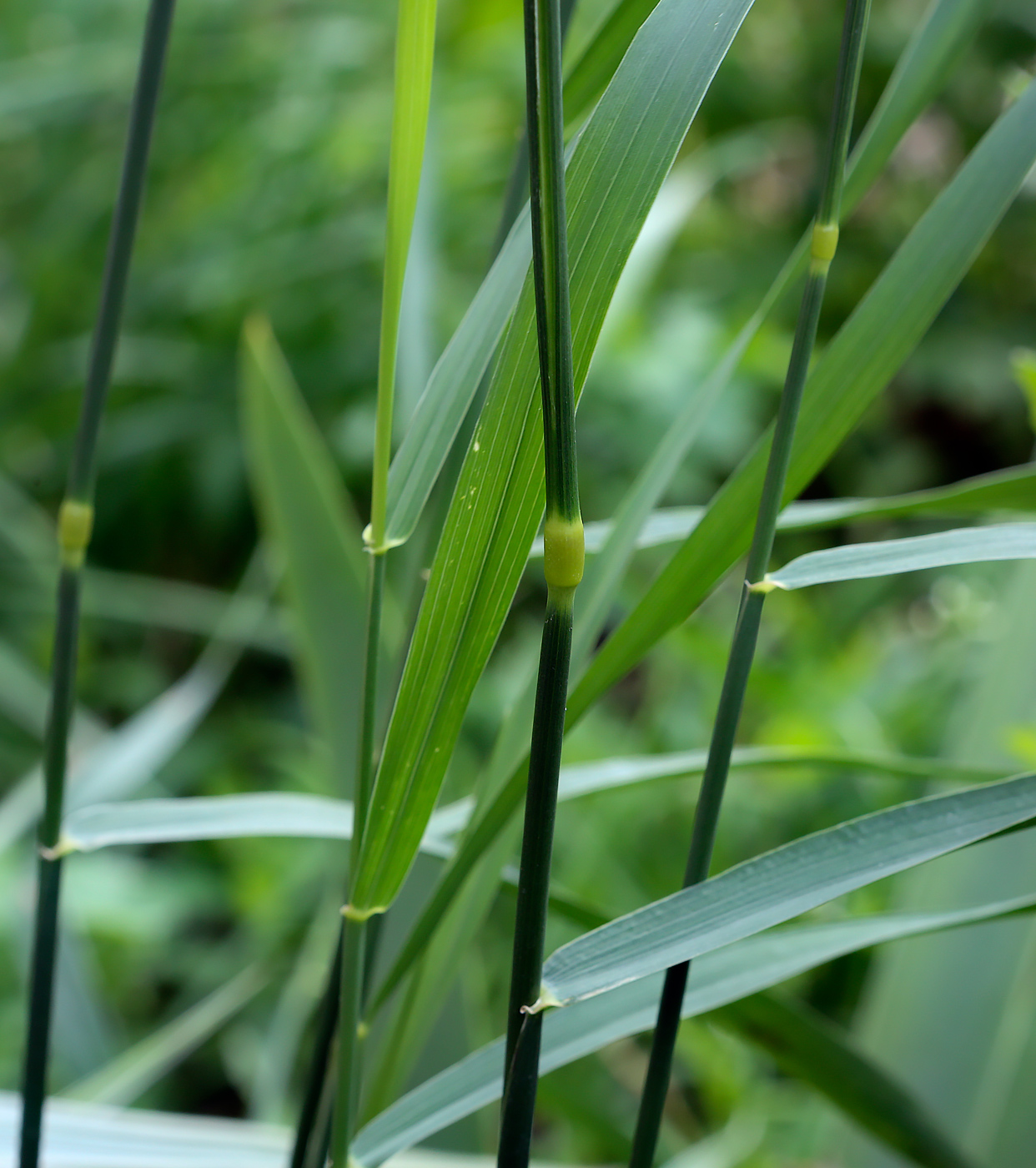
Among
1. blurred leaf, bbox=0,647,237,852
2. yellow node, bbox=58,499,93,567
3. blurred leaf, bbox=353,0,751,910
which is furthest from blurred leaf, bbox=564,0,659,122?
blurred leaf, bbox=0,647,237,852

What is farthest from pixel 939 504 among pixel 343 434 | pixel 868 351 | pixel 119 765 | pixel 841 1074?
pixel 343 434

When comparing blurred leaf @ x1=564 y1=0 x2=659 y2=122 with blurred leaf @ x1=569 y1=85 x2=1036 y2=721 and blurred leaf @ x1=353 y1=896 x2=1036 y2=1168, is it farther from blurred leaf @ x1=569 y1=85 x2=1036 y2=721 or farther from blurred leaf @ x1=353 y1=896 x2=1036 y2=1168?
blurred leaf @ x1=353 y1=896 x2=1036 y2=1168

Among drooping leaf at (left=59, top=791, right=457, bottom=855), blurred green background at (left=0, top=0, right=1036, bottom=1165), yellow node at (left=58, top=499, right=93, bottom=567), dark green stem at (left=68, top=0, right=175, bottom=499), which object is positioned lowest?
drooping leaf at (left=59, top=791, right=457, bottom=855)

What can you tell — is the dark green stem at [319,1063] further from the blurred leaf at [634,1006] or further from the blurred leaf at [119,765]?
the blurred leaf at [119,765]

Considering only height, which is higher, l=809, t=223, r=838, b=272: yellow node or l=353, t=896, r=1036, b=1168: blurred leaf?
l=809, t=223, r=838, b=272: yellow node

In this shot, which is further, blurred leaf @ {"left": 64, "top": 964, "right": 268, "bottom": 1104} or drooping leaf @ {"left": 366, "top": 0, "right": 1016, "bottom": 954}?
blurred leaf @ {"left": 64, "top": 964, "right": 268, "bottom": 1104}

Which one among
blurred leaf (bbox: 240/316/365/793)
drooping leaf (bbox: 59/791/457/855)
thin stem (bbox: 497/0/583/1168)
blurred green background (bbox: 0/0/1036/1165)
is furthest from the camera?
blurred green background (bbox: 0/0/1036/1165)

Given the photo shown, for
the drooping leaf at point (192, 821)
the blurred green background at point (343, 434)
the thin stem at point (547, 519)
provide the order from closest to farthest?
the thin stem at point (547, 519) → the drooping leaf at point (192, 821) → the blurred green background at point (343, 434)

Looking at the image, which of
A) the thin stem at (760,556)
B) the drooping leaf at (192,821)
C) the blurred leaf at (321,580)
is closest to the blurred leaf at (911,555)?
the thin stem at (760,556)
